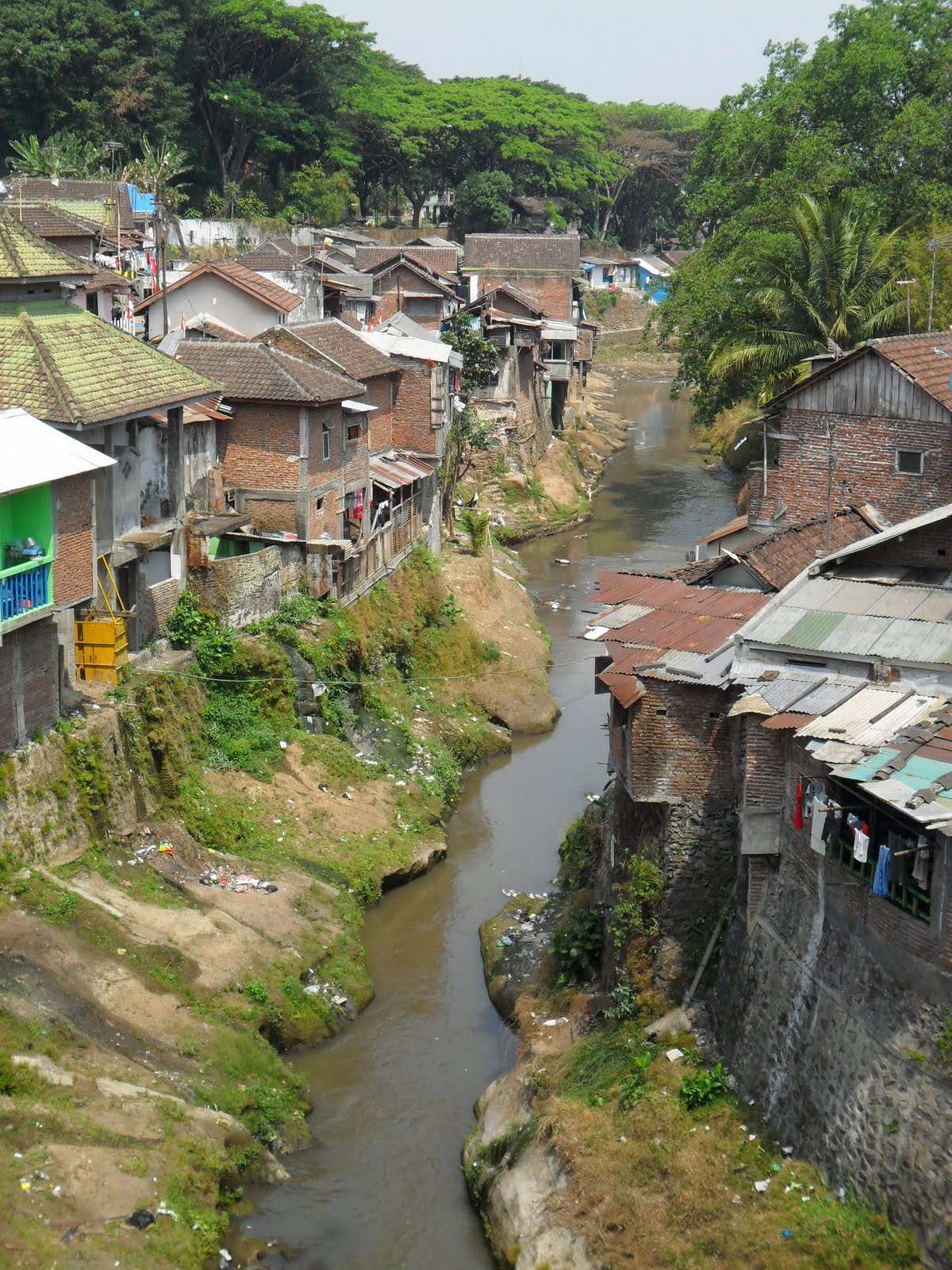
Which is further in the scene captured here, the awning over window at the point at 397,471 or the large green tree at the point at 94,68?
the large green tree at the point at 94,68

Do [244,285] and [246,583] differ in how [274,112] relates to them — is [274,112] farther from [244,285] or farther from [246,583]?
[246,583]

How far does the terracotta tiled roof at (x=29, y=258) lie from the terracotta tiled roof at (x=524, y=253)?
46.5 metres

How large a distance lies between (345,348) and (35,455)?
15.9 meters

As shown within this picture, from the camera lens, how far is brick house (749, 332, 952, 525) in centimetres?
2647

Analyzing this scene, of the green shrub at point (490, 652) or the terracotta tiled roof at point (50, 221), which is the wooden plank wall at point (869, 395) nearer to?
the green shrub at point (490, 652)

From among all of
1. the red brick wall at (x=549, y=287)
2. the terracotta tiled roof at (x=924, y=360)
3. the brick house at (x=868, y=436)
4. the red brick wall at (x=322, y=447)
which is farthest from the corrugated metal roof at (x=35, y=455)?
the red brick wall at (x=549, y=287)

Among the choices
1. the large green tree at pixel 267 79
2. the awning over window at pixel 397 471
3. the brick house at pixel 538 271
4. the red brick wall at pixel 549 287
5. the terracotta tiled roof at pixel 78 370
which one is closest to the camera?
the terracotta tiled roof at pixel 78 370

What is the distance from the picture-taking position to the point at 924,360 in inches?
1075

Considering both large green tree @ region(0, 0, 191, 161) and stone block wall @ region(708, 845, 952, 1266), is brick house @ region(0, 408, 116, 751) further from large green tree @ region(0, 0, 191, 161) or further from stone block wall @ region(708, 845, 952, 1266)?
large green tree @ region(0, 0, 191, 161)

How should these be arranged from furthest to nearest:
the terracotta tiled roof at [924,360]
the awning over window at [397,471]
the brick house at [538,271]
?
the brick house at [538,271] < the awning over window at [397,471] < the terracotta tiled roof at [924,360]

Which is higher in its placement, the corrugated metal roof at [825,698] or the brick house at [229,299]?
the brick house at [229,299]

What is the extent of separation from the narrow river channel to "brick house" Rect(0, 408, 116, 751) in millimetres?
6492

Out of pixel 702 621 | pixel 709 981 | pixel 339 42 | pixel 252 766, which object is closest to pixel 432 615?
pixel 252 766

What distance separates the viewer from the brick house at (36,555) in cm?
2116
